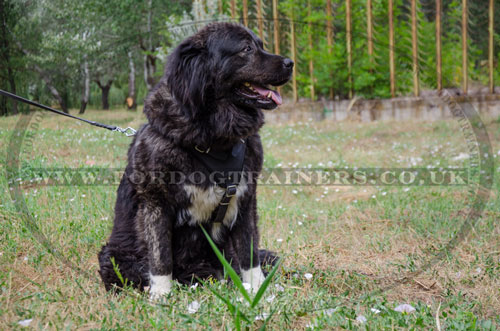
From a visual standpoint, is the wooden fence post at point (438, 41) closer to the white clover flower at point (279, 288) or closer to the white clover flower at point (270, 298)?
the white clover flower at point (279, 288)

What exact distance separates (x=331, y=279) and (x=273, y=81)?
55.6 inches

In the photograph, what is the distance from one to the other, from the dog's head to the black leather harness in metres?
0.28

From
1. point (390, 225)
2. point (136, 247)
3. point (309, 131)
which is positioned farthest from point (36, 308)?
point (309, 131)

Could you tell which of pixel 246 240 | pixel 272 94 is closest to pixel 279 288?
pixel 246 240

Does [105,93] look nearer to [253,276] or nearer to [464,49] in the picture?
[464,49]

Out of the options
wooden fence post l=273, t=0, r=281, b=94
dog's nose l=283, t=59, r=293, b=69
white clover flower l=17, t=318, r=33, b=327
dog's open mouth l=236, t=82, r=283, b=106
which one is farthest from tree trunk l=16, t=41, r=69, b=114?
white clover flower l=17, t=318, r=33, b=327

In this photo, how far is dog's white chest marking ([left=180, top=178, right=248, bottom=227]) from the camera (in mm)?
2418

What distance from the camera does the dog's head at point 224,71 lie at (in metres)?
2.47

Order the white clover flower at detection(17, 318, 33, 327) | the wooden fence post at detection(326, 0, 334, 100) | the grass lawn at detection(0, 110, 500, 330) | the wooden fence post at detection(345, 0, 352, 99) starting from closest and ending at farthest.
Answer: the white clover flower at detection(17, 318, 33, 327), the grass lawn at detection(0, 110, 500, 330), the wooden fence post at detection(345, 0, 352, 99), the wooden fence post at detection(326, 0, 334, 100)

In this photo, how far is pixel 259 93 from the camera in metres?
2.62

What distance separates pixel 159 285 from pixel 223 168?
32.9 inches

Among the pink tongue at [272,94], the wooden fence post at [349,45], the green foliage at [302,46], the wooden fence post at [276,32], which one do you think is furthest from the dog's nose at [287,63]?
the wooden fence post at [349,45]

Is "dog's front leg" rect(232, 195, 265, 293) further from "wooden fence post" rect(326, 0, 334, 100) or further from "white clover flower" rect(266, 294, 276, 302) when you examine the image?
"wooden fence post" rect(326, 0, 334, 100)

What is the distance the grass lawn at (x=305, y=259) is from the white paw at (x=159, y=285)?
3.0 inches
